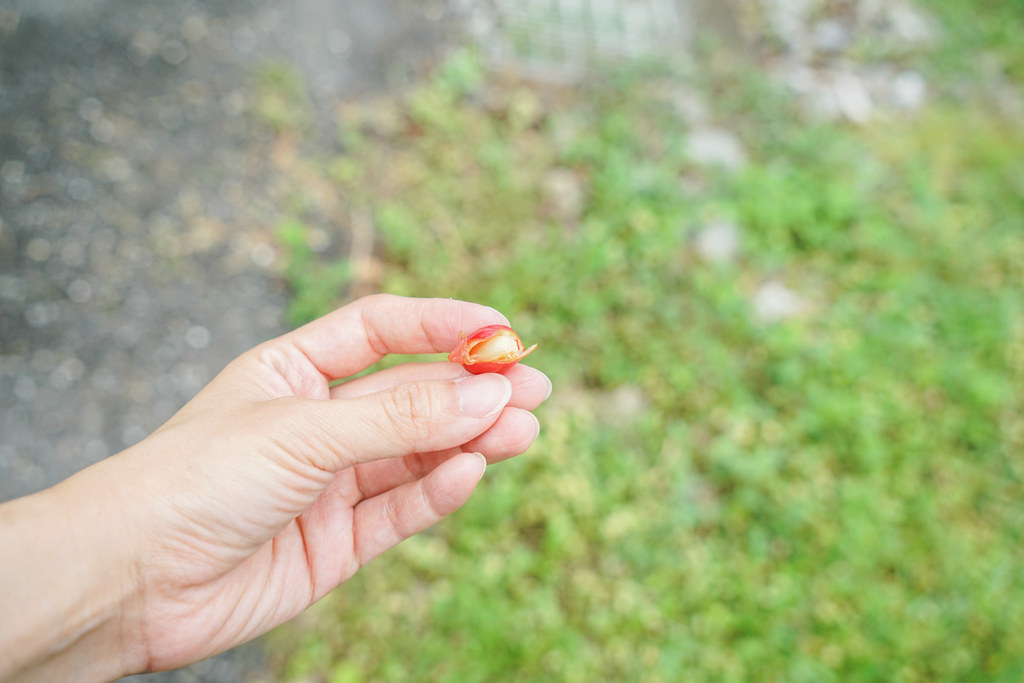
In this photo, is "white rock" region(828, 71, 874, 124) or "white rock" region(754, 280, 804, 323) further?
"white rock" region(828, 71, 874, 124)

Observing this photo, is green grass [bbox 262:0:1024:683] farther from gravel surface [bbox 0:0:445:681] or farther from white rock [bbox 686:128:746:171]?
gravel surface [bbox 0:0:445:681]

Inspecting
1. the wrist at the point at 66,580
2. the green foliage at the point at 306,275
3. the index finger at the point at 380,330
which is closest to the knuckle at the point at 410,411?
the index finger at the point at 380,330

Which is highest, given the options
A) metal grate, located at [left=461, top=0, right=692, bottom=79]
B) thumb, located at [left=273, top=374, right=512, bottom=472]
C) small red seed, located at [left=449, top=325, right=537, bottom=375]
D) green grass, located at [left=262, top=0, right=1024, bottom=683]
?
thumb, located at [left=273, top=374, right=512, bottom=472]

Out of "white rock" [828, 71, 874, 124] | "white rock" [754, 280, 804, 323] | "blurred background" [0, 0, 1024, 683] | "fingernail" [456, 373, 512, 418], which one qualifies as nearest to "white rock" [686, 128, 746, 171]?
"blurred background" [0, 0, 1024, 683]

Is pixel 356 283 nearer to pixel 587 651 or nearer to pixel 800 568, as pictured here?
pixel 587 651

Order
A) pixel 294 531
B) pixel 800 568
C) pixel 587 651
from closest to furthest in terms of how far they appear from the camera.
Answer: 1. pixel 294 531
2. pixel 587 651
3. pixel 800 568

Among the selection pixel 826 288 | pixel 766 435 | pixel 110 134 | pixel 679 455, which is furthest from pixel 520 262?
pixel 110 134

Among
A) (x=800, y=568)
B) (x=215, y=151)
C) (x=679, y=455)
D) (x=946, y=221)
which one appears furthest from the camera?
(x=946, y=221)

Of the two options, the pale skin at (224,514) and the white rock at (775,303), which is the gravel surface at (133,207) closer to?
the pale skin at (224,514)

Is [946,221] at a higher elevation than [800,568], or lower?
higher
